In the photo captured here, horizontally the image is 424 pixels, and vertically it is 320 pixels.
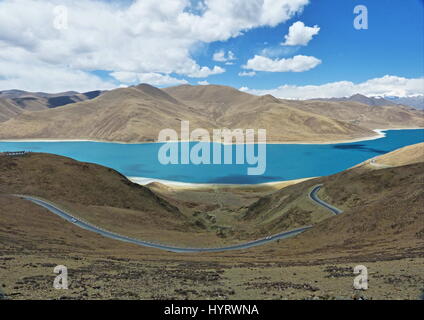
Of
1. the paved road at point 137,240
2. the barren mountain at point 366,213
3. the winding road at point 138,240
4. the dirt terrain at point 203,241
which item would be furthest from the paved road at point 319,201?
the paved road at point 137,240

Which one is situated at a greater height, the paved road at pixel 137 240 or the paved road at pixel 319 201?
the paved road at pixel 319 201

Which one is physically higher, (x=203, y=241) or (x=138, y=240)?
(x=138, y=240)

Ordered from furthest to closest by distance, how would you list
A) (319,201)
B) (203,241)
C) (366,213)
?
(319,201) < (203,241) < (366,213)

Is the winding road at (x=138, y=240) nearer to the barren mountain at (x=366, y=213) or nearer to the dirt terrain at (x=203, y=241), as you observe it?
the dirt terrain at (x=203, y=241)

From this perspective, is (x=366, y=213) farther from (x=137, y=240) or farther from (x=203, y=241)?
(x=137, y=240)

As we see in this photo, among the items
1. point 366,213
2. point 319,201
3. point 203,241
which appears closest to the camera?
point 366,213

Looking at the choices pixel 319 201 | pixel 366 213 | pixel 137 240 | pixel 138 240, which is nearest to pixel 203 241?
pixel 138 240

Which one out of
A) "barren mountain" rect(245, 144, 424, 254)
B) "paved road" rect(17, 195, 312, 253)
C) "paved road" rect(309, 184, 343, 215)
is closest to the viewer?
"barren mountain" rect(245, 144, 424, 254)

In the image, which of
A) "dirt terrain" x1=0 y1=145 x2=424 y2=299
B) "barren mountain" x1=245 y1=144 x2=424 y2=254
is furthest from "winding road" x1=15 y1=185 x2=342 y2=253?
"barren mountain" x1=245 y1=144 x2=424 y2=254

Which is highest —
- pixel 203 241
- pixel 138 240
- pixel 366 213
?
pixel 366 213

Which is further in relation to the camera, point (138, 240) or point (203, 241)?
point (203, 241)

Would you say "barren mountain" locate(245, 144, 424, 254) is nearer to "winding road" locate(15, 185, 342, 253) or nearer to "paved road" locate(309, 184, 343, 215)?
"paved road" locate(309, 184, 343, 215)

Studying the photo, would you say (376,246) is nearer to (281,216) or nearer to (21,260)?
(281,216)
